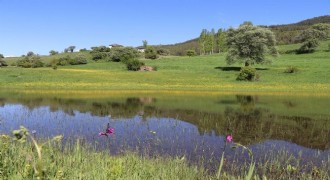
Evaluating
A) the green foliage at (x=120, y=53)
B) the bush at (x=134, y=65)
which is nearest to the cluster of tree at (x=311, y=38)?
the green foliage at (x=120, y=53)

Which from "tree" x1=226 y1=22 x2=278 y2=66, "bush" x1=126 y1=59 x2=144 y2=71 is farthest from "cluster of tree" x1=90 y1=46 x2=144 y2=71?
"tree" x1=226 y1=22 x2=278 y2=66

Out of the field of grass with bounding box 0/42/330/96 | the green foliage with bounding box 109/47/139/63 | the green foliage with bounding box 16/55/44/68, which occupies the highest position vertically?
the green foliage with bounding box 109/47/139/63

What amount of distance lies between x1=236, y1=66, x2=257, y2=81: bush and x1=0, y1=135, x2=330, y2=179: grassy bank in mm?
50338

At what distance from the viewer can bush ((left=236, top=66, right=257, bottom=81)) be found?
62719 mm

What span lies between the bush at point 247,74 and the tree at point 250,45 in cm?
1212

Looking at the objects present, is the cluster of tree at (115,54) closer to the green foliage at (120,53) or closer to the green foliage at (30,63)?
the green foliage at (120,53)

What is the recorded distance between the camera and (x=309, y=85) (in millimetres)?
59938

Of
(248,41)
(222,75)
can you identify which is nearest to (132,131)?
(222,75)

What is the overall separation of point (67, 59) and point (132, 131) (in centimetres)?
9463

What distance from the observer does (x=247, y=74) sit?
63.0 metres

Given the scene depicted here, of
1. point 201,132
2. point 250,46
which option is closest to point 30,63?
point 250,46

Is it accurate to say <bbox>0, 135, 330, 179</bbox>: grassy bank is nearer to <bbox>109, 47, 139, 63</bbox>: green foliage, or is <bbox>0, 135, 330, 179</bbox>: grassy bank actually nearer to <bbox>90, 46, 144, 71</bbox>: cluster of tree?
<bbox>90, 46, 144, 71</bbox>: cluster of tree

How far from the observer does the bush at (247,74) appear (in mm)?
62719

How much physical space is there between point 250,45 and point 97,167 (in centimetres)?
7108
